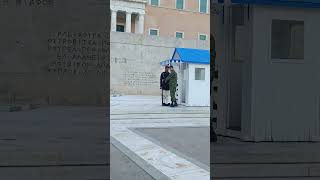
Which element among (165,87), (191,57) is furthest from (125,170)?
(191,57)

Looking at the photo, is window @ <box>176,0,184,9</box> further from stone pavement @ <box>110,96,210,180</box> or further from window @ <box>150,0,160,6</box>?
stone pavement @ <box>110,96,210,180</box>

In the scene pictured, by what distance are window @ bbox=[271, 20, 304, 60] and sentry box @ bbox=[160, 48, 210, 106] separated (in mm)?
11804

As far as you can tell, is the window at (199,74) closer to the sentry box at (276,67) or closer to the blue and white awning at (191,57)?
the blue and white awning at (191,57)

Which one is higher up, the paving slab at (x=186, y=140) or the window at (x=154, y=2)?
the window at (x=154, y=2)

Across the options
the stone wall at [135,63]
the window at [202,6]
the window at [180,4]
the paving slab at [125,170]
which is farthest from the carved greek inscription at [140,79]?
the paving slab at [125,170]
